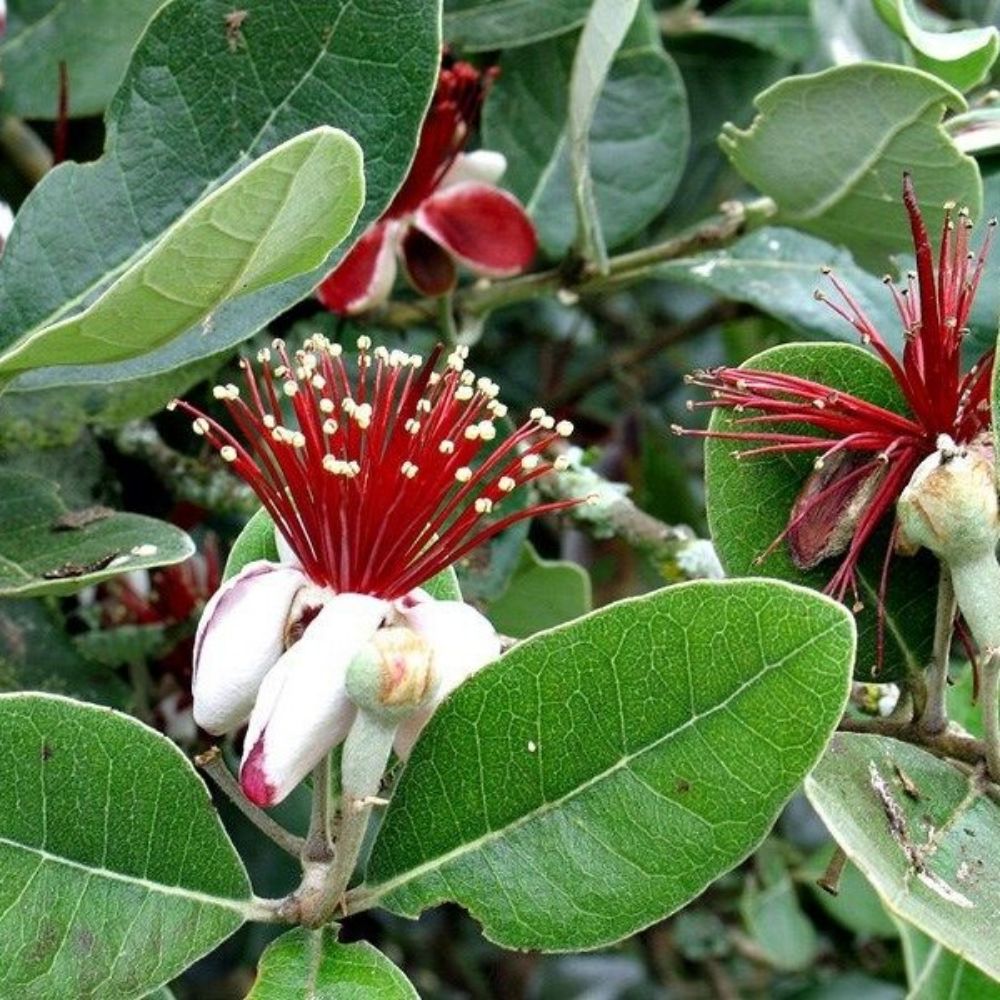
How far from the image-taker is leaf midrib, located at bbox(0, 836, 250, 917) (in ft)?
2.58

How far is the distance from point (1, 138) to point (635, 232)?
1.98ft

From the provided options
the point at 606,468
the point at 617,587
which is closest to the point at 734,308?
the point at 606,468

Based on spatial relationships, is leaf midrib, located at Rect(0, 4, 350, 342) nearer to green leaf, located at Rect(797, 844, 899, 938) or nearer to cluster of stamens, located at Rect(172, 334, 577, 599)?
cluster of stamens, located at Rect(172, 334, 577, 599)

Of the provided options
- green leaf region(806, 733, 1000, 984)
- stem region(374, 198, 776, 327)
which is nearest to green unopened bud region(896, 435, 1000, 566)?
green leaf region(806, 733, 1000, 984)

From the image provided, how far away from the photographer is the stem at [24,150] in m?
1.48

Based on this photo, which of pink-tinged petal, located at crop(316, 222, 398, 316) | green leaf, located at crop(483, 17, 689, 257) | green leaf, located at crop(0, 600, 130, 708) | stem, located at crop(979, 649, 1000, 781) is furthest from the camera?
green leaf, located at crop(483, 17, 689, 257)

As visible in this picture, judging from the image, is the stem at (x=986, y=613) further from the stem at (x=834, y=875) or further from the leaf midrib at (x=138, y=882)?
the leaf midrib at (x=138, y=882)

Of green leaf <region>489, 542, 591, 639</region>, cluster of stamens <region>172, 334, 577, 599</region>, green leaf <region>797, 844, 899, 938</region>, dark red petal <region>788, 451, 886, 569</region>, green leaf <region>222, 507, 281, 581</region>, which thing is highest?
cluster of stamens <region>172, 334, 577, 599</region>

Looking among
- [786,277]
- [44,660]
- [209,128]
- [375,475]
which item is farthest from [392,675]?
[786,277]

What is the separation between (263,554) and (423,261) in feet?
1.45

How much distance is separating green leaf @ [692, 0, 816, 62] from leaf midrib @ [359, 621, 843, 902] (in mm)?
1156

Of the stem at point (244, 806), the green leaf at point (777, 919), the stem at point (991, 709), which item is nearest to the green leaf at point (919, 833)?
the stem at point (991, 709)

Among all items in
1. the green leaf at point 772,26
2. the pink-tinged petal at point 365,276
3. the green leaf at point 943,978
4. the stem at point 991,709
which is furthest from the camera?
the green leaf at point 772,26

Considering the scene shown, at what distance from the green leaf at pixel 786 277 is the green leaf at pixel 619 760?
60 centimetres
